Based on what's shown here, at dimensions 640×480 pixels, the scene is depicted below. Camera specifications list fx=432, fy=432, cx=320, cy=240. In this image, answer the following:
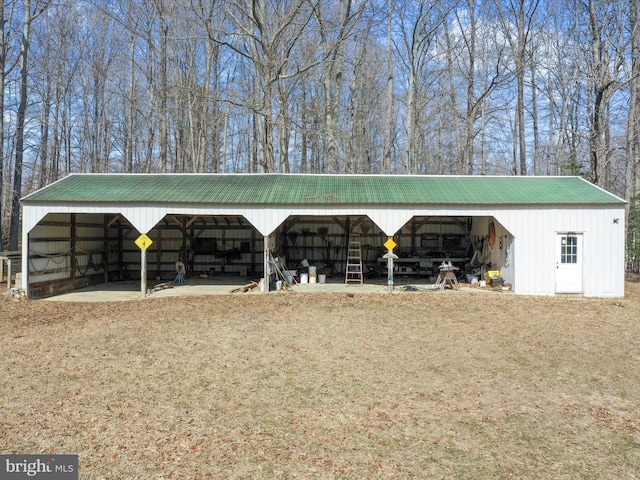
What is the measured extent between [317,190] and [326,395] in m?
10.2

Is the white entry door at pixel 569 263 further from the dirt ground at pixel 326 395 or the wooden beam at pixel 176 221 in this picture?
the wooden beam at pixel 176 221

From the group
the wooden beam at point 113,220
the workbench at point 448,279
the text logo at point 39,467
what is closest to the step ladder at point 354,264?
the workbench at point 448,279

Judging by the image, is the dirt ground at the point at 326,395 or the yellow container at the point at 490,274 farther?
the yellow container at the point at 490,274

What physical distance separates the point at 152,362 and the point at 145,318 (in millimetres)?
3821

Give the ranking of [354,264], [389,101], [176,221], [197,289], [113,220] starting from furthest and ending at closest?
[389,101]
[176,221]
[113,220]
[354,264]
[197,289]

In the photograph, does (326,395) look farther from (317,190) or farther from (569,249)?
(569,249)

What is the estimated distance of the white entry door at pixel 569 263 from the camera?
13.8 metres

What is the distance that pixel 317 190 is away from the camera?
1523cm

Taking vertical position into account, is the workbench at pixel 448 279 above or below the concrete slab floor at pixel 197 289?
above

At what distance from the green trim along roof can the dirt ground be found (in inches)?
182

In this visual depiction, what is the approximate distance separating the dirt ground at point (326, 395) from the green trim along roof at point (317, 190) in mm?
4622

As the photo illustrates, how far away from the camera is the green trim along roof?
1406 centimetres

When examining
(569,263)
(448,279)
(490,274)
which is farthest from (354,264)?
(569,263)

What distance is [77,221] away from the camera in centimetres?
1622
